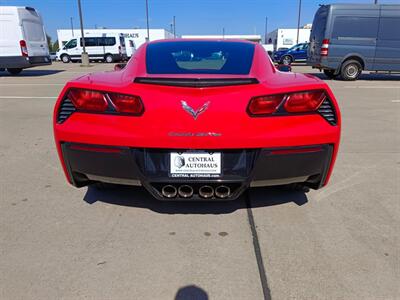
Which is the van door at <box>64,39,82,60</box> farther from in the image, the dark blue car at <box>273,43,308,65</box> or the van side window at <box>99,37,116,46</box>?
the dark blue car at <box>273,43,308,65</box>

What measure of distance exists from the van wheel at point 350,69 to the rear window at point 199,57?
11401mm

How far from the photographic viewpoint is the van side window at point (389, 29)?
12602mm

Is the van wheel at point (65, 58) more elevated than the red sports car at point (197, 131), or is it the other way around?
the red sports car at point (197, 131)

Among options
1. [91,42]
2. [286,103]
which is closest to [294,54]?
[91,42]

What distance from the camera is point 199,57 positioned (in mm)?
3037

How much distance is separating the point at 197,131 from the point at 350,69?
12883 mm

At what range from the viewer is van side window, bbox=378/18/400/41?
12602 millimetres

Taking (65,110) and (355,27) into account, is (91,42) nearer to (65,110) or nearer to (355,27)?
(355,27)

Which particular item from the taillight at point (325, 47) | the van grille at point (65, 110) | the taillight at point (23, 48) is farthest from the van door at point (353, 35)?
the van grille at point (65, 110)

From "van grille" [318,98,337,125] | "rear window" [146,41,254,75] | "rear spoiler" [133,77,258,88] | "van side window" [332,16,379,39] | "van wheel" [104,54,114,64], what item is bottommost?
"van wheel" [104,54,114,64]

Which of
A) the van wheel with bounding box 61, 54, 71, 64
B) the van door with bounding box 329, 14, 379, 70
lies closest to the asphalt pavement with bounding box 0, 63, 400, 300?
the van door with bounding box 329, 14, 379, 70

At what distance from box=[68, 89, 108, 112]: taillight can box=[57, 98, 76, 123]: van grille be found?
0.04m

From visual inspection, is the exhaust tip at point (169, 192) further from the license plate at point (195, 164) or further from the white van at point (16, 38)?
the white van at point (16, 38)

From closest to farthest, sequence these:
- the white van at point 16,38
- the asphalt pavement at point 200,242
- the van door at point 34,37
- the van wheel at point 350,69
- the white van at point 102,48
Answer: the asphalt pavement at point 200,242 < the van wheel at point 350,69 < the white van at point 16,38 < the van door at point 34,37 < the white van at point 102,48
